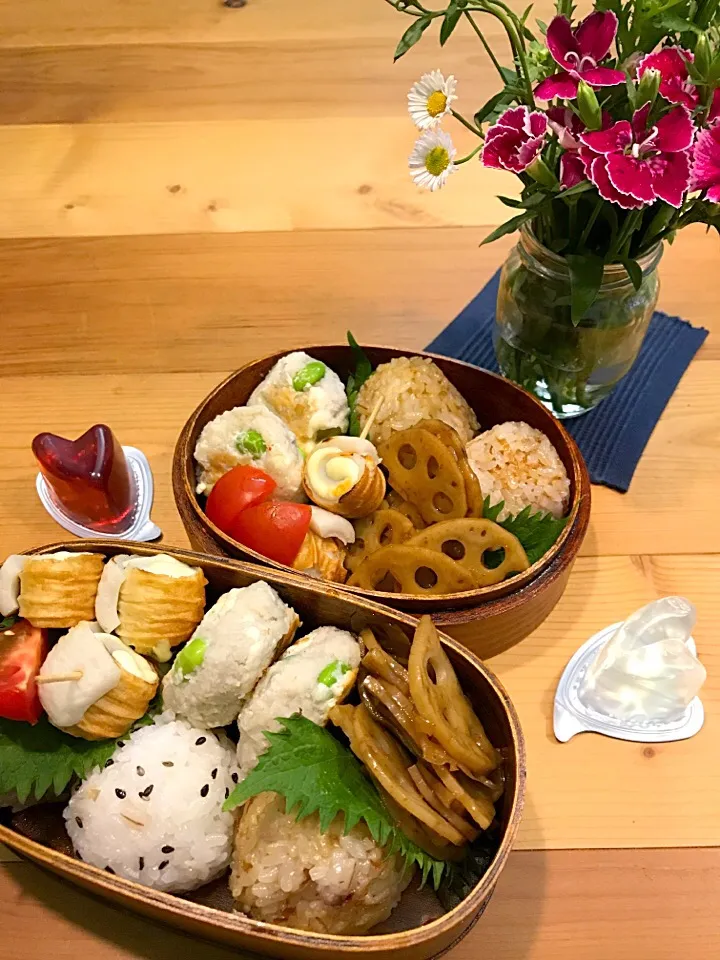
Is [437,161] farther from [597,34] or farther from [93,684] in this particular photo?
[93,684]

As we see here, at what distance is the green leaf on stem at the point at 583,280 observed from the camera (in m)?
1.11

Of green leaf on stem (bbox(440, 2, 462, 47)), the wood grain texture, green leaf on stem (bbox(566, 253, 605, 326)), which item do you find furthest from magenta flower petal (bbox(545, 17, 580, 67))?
the wood grain texture

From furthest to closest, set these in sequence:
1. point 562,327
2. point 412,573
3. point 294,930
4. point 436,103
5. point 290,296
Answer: point 290,296 → point 562,327 → point 412,573 → point 436,103 → point 294,930

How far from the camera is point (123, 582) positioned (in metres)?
1.07

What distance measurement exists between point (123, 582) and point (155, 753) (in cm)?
22

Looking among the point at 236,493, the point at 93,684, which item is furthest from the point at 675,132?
the point at 93,684

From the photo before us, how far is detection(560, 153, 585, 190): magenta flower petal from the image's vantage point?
1.01 metres

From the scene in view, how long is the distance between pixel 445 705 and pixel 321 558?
12.8 inches

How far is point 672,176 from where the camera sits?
3.15ft

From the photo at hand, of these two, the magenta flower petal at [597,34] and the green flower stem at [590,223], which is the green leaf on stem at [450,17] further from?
the green flower stem at [590,223]

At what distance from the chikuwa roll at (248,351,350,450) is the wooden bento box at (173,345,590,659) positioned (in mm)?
47

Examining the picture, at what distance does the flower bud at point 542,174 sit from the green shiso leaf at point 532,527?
1.48 ft

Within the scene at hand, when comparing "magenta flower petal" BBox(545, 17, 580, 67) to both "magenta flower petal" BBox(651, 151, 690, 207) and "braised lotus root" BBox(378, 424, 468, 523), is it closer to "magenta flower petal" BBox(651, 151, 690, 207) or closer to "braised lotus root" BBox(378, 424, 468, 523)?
"magenta flower petal" BBox(651, 151, 690, 207)

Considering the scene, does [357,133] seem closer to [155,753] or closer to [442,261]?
[442,261]
